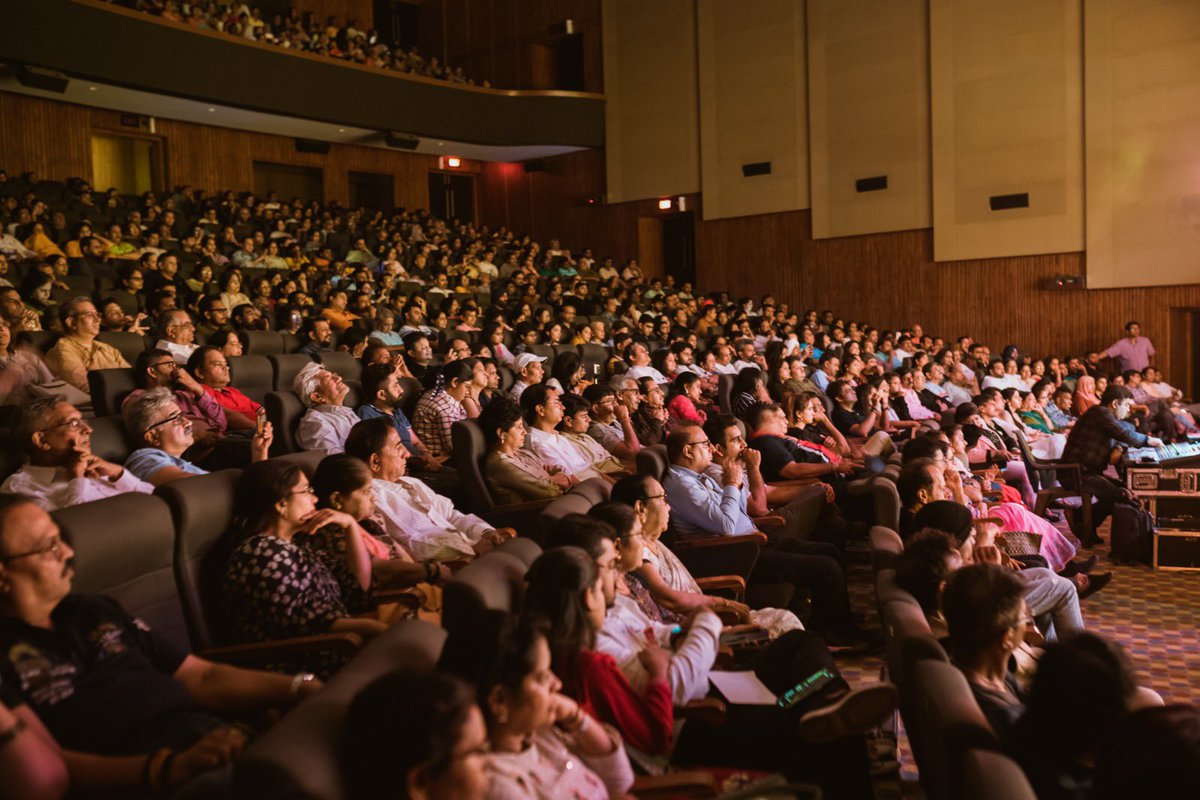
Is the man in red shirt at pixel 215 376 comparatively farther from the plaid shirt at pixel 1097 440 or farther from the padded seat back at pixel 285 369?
the plaid shirt at pixel 1097 440

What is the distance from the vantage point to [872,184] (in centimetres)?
1188

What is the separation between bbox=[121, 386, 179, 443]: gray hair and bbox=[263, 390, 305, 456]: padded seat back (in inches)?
30.7

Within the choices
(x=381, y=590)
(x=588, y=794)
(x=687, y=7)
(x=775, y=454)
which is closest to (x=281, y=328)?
→ (x=775, y=454)

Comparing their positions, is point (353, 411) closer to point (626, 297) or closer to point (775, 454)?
point (775, 454)

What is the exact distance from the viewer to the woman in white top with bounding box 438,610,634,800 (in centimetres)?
137

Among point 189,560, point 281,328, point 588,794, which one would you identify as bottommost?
point 588,794

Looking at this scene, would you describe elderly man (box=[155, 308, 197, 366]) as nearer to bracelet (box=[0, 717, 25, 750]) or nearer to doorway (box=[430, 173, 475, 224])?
bracelet (box=[0, 717, 25, 750])

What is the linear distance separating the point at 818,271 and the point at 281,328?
8095 mm

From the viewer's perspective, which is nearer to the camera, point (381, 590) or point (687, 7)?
point (381, 590)

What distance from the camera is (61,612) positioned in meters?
1.51

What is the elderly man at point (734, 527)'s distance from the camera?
3154 mm

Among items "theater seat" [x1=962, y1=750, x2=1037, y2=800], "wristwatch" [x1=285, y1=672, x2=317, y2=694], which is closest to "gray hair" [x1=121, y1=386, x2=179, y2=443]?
"wristwatch" [x1=285, y1=672, x2=317, y2=694]

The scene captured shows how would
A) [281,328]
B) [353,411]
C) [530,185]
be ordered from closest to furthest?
[353,411] → [281,328] → [530,185]

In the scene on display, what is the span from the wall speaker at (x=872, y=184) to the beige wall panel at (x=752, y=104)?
2.40 feet
